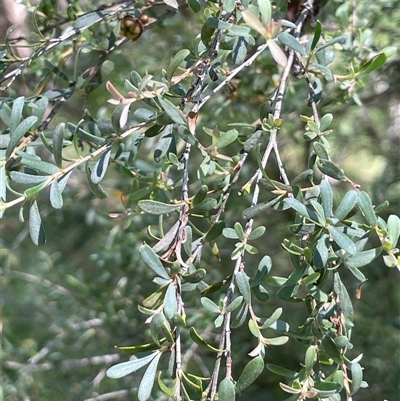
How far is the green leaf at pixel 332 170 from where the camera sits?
43 centimetres

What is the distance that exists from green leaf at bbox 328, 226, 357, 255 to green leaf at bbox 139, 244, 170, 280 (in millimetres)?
133

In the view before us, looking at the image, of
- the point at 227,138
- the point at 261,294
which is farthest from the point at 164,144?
the point at 261,294

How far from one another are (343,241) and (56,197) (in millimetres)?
241

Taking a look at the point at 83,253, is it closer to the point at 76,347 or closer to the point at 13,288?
the point at 13,288

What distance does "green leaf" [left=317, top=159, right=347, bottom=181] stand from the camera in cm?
43

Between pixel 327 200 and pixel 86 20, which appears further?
pixel 86 20

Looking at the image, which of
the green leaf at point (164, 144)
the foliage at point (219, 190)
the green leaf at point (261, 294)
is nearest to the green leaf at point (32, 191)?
the foliage at point (219, 190)

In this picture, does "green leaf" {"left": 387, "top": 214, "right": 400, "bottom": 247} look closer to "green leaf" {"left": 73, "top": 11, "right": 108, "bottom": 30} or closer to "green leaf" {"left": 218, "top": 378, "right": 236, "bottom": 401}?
"green leaf" {"left": 218, "top": 378, "right": 236, "bottom": 401}

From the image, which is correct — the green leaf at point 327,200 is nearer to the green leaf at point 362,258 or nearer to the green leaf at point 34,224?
the green leaf at point 362,258

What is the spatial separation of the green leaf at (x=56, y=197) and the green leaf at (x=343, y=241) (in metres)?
0.23

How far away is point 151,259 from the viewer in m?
0.41

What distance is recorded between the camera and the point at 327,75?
1.69ft

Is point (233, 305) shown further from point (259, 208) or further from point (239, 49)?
point (239, 49)

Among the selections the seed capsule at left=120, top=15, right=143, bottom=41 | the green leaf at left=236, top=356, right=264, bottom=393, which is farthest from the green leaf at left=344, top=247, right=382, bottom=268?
the seed capsule at left=120, top=15, right=143, bottom=41
